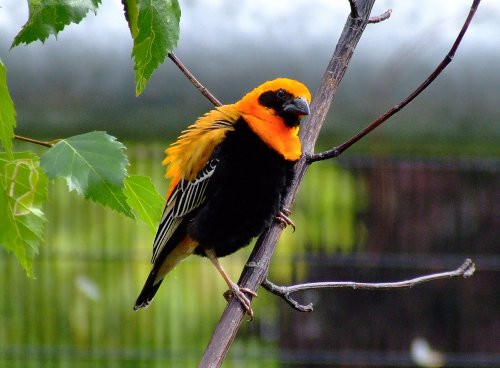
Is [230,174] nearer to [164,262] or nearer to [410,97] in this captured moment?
[164,262]

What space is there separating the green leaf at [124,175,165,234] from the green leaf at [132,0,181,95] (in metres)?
0.36

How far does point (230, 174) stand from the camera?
3.75m

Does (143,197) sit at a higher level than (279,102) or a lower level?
lower

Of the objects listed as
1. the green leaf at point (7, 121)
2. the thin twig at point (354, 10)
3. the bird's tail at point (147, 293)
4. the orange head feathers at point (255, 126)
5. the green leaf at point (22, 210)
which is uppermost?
the thin twig at point (354, 10)

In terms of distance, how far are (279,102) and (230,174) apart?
1.29 feet

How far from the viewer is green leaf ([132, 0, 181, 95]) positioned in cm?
181

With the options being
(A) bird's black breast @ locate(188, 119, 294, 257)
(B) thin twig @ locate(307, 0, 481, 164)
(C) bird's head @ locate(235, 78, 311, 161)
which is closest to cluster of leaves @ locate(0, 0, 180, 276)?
(B) thin twig @ locate(307, 0, 481, 164)

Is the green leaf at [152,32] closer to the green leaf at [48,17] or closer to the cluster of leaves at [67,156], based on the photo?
the cluster of leaves at [67,156]

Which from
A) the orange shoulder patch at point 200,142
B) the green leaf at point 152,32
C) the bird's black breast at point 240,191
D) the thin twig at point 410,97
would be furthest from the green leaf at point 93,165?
the orange shoulder patch at point 200,142

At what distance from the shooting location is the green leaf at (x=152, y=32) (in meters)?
1.81

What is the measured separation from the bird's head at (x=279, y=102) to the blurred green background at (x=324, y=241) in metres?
3.33

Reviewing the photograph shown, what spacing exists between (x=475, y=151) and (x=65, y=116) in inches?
A: 134

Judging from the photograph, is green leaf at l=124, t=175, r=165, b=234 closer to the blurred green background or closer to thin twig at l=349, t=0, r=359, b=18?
thin twig at l=349, t=0, r=359, b=18

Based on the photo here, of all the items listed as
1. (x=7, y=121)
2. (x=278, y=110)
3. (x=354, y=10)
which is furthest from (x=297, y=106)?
(x=7, y=121)
